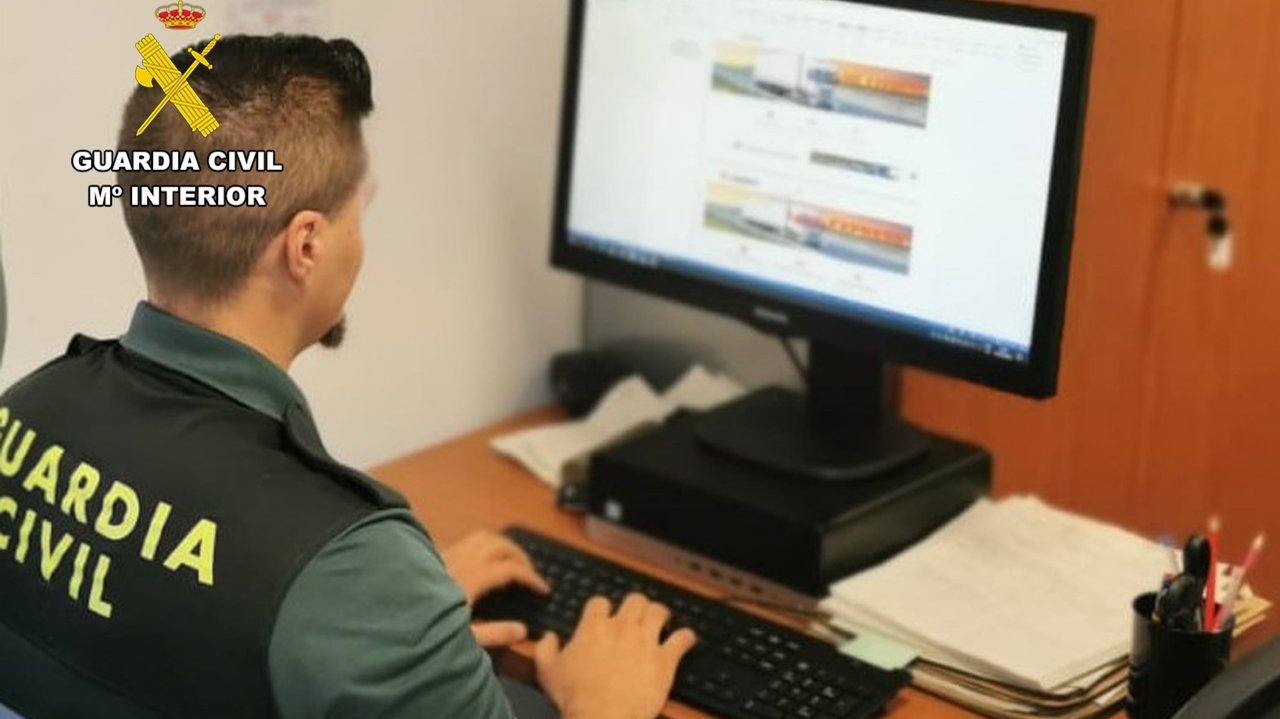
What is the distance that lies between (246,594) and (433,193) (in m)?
0.90

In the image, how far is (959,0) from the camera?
5.64 feet

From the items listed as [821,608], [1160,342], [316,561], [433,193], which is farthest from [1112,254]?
[316,561]

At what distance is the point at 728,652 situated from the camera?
1644 mm

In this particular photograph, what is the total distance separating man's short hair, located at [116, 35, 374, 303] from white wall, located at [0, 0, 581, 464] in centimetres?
30

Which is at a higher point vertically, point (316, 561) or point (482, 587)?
point (316, 561)

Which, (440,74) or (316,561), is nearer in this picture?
(316,561)

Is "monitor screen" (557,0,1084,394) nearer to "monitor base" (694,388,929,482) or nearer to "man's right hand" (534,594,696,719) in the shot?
"monitor base" (694,388,929,482)

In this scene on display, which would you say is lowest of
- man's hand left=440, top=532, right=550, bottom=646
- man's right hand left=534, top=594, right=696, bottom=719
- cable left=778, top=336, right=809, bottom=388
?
man's right hand left=534, top=594, right=696, bottom=719

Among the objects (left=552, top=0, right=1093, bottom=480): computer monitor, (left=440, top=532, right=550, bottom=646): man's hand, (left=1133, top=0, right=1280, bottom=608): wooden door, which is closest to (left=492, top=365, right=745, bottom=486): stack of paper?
(left=552, top=0, right=1093, bottom=480): computer monitor

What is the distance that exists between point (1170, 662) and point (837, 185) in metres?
0.58

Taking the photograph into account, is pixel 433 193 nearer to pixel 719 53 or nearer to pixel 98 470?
pixel 719 53

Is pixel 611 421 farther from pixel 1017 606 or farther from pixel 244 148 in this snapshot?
pixel 244 148

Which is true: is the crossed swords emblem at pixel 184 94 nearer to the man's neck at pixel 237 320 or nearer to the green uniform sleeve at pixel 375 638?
the man's neck at pixel 237 320

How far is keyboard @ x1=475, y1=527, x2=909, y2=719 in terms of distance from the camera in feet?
5.14
